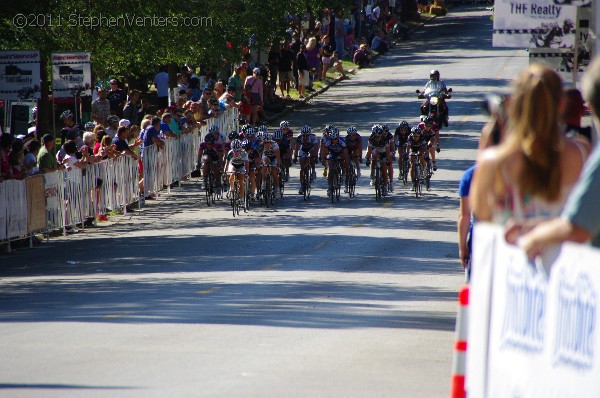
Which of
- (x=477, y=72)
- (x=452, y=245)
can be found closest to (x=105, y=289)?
(x=452, y=245)

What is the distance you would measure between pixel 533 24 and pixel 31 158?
10.7 m

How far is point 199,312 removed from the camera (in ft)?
43.5

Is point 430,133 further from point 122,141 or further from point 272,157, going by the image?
point 122,141

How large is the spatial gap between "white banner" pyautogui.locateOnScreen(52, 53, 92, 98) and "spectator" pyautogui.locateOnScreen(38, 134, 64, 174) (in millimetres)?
3220

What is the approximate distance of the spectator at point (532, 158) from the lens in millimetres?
5555

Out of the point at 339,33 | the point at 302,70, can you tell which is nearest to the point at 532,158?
the point at 302,70

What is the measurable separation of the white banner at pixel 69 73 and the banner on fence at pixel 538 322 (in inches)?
753

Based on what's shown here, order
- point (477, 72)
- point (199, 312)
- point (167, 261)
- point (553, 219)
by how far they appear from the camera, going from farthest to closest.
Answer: point (477, 72) < point (167, 261) < point (199, 312) < point (553, 219)

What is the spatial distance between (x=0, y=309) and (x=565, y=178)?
32.1 ft

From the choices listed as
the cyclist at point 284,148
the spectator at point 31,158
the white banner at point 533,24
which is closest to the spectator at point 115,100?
the cyclist at point 284,148

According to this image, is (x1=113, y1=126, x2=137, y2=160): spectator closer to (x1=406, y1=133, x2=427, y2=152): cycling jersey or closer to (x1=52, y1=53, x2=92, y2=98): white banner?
(x1=52, y1=53, x2=92, y2=98): white banner

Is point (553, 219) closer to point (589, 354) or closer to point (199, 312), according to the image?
point (589, 354)

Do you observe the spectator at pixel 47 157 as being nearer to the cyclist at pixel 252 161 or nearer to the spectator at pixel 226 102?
the cyclist at pixel 252 161

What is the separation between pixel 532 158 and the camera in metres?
5.59
